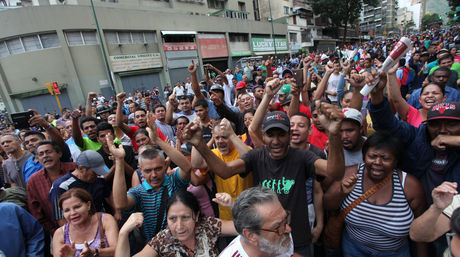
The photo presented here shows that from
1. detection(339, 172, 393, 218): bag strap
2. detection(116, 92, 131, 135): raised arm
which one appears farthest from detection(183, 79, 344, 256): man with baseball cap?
detection(116, 92, 131, 135): raised arm

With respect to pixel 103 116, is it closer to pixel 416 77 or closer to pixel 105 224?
pixel 105 224

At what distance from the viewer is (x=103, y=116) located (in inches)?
246

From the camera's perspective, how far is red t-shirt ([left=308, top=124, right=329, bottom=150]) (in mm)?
2938

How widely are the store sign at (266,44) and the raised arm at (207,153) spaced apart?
30719 millimetres

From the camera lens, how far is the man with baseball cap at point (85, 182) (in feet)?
8.08

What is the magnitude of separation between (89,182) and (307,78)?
458 centimetres

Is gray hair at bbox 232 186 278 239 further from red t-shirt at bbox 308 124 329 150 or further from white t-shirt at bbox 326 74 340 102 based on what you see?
white t-shirt at bbox 326 74 340 102

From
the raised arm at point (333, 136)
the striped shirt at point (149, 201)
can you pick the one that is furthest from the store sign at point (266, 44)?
the raised arm at point (333, 136)

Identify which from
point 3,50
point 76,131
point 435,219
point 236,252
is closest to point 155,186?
point 236,252

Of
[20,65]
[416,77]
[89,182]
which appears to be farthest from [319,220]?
[20,65]

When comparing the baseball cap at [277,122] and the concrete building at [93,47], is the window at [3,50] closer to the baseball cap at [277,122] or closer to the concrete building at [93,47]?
the concrete building at [93,47]

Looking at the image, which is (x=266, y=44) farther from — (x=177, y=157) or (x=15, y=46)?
(x=177, y=157)

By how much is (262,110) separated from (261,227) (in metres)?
1.29

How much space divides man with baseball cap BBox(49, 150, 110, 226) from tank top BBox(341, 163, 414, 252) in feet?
8.62
